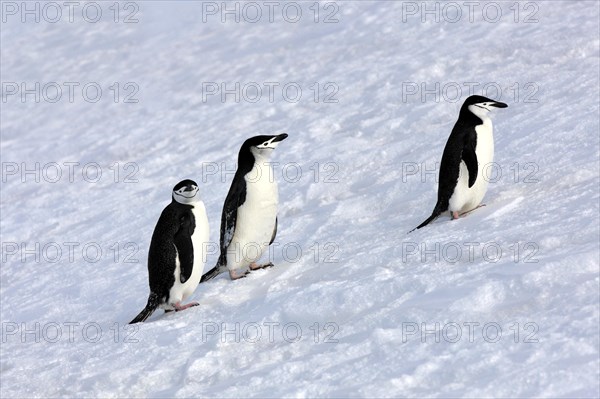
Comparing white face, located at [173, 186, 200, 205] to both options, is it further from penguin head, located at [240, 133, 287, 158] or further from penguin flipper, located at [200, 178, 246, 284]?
penguin head, located at [240, 133, 287, 158]

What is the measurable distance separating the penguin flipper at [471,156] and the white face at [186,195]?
1.61m

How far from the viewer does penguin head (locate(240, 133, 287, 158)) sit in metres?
5.83

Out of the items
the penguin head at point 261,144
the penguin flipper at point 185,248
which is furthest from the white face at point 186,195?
the penguin head at point 261,144

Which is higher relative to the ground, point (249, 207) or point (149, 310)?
point (249, 207)

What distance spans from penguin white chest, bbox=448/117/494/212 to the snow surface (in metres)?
0.11

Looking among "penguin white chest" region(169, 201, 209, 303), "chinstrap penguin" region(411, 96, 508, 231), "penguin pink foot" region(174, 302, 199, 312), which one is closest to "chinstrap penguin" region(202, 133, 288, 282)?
"penguin white chest" region(169, 201, 209, 303)

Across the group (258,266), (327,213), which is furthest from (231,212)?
(327,213)

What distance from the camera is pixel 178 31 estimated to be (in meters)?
14.5

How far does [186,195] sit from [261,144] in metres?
0.60

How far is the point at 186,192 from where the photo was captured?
5520 mm

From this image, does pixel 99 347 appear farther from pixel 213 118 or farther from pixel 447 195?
pixel 213 118

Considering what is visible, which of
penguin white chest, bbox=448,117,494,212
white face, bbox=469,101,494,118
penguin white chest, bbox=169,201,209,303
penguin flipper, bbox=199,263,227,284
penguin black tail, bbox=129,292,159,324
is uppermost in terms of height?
white face, bbox=469,101,494,118

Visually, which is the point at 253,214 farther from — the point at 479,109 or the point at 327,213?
the point at 479,109

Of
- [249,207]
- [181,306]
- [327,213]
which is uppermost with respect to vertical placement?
[249,207]
